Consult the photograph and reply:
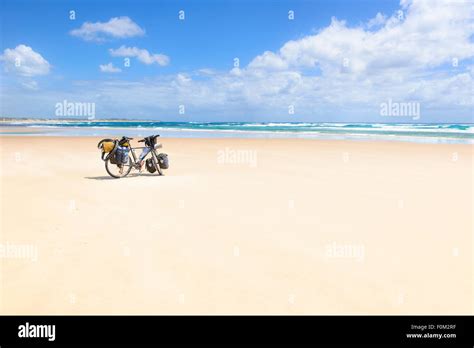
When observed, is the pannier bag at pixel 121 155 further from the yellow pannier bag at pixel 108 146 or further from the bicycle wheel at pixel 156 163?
the bicycle wheel at pixel 156 163

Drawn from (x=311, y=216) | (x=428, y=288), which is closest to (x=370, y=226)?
(x=311, y=216)

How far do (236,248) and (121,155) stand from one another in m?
6.70

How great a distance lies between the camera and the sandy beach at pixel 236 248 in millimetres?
3830

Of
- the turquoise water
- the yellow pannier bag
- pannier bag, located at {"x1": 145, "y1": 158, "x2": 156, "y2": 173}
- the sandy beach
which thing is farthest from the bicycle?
the turquoise water

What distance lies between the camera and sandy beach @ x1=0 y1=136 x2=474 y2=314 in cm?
383

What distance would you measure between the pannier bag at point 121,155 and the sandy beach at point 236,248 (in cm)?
127

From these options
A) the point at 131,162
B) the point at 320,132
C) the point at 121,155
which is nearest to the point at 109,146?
the point at 121,155

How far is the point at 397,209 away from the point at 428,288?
328 centimetres

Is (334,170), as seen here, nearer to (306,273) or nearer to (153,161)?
(153,161)

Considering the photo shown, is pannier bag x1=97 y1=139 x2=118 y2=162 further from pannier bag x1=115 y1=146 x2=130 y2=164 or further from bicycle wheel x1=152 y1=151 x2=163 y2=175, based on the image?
bicycle wheel x1=152 y1=151 x2=163 y2=175

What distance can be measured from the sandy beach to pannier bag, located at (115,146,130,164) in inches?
49.9

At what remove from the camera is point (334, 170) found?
1242 cm

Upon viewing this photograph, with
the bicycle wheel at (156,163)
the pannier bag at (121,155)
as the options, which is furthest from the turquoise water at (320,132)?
the pannier bag at (121,155)

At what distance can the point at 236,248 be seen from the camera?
5.12 m
